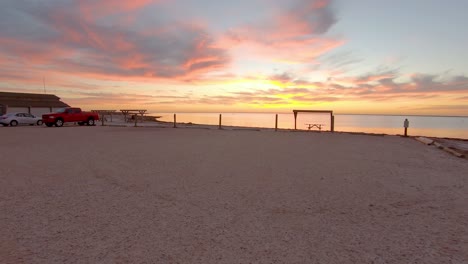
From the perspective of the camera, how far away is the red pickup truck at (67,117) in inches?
1192

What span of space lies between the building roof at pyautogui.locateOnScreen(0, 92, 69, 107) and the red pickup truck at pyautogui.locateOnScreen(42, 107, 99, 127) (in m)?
19.5

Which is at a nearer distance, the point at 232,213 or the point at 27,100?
the point at 232,213

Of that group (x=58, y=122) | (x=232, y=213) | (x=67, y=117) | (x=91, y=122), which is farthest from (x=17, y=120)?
(x=232, y=213)

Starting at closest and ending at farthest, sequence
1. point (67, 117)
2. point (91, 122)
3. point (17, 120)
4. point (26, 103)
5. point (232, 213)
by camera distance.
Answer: point (232, 213)
point (67, 117)
point (17, 120)
point (91, 122)
point (26, 103)

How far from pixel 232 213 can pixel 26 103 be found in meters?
53.1

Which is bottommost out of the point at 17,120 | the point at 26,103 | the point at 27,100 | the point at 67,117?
the point at 17,120

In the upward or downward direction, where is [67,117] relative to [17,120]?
upward

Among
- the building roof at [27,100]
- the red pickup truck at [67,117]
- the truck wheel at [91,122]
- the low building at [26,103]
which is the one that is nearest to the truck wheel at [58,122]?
the red pickup truck at [67,117]

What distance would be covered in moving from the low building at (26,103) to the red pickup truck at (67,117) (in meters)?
18.6

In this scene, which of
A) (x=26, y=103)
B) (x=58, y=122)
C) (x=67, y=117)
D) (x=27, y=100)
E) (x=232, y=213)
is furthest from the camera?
(x=27, y=100)

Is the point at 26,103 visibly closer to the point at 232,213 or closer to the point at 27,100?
the point at 27,100

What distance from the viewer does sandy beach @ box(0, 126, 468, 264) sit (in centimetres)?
357

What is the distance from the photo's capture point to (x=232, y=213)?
493cm

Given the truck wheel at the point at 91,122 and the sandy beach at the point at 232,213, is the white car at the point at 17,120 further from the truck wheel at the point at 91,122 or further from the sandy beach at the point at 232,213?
the sandy beach at the point at 232,213
